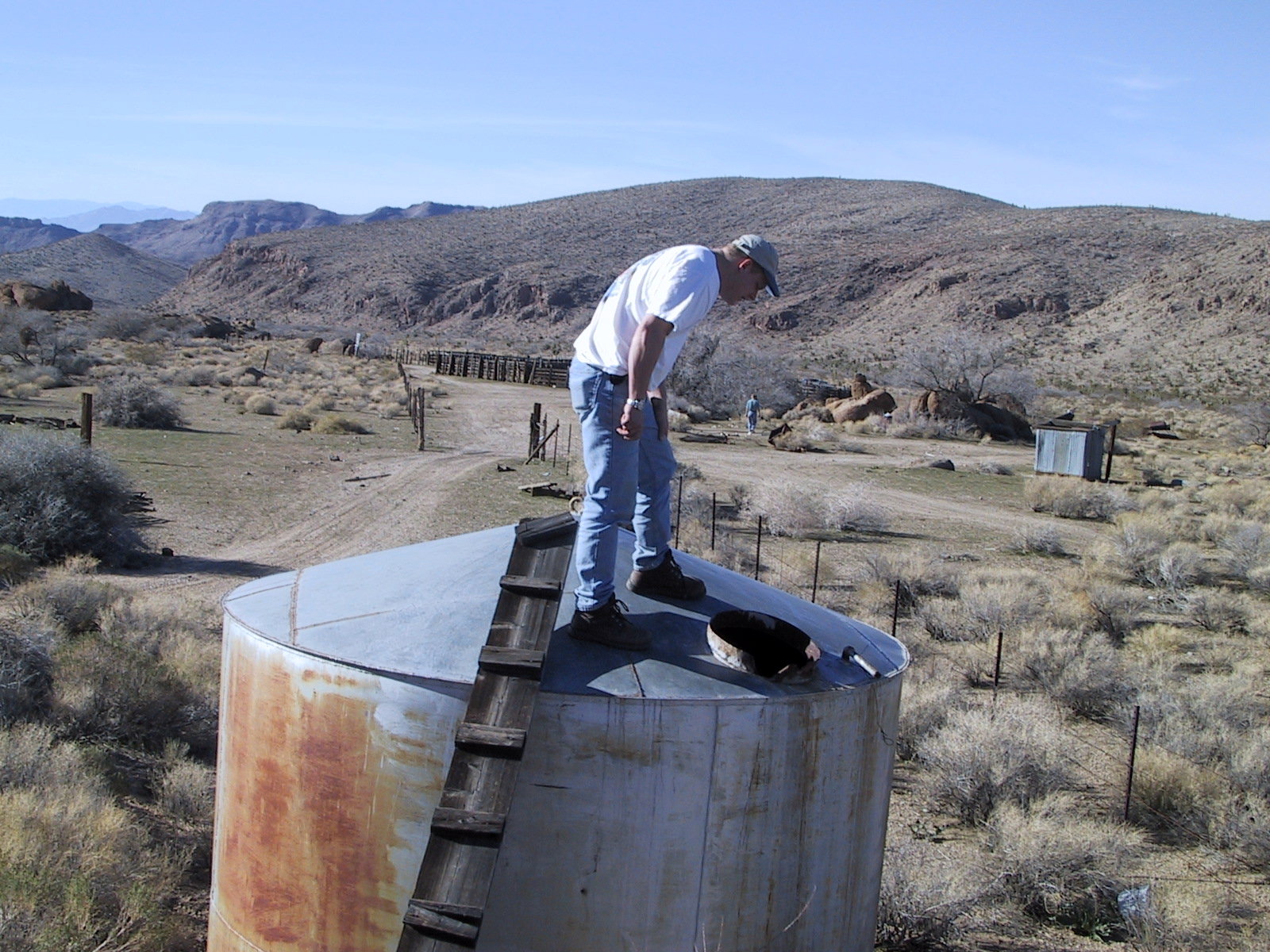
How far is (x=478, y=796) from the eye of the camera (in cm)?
313

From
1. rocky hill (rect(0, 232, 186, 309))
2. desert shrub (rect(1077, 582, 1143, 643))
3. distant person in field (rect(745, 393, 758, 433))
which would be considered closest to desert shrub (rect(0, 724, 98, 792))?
desert shrub (rect(1077, 582, 1143, 643))

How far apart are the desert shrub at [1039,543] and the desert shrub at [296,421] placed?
1547cm

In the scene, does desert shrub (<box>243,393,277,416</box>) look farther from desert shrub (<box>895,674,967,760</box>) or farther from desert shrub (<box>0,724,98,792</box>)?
desert shrub (<box>0,724,98,792</box>)

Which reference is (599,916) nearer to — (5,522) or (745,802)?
(745,802)

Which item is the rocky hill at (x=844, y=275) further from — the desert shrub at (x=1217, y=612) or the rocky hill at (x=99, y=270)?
the desert shrub at (x=1217, y=612)

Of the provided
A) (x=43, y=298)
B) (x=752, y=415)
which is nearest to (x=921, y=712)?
(x=752, y=415)

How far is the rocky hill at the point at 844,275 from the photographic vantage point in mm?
63062

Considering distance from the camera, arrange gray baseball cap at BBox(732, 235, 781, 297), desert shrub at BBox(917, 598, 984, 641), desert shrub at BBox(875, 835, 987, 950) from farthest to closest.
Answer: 1. desert shrub at BBox(917, 598, 984, 641)
2. desert shrub at BBox(875, 835, 987, 950)
3. gray baseball cap at BBox(732, 235, 781, 297)

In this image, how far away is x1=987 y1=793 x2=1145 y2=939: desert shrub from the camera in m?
6.18

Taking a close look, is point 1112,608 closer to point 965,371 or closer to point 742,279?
point 742,279

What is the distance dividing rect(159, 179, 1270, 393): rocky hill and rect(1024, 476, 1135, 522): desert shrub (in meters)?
34.8

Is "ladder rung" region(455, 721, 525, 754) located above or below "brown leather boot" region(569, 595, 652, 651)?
below

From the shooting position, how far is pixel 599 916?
133 inches

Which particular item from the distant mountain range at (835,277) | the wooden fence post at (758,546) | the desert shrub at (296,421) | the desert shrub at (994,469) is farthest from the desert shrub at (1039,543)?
the distant mountain range at (835,277)
